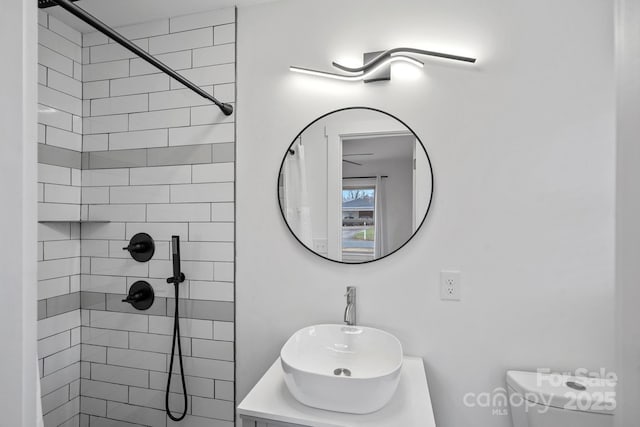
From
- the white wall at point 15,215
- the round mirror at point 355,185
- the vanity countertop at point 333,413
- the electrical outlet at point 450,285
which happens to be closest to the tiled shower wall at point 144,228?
the round mirror at point 355,185

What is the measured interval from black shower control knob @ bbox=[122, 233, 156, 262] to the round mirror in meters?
0.75

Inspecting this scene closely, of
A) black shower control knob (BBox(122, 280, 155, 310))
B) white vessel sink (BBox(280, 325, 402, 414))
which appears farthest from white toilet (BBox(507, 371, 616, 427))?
black shower control knob (BBox(122, 280, 155, 310))

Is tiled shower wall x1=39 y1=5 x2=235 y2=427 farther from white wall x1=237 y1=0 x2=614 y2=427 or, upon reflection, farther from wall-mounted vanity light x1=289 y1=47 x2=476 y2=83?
wall-mounted vanity light x1=289 y1=47 x2=476 y2=83

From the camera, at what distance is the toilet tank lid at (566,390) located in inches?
45.2

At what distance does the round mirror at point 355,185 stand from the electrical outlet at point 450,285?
0.23 meters

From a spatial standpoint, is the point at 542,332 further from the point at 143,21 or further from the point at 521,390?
the point at 143,21

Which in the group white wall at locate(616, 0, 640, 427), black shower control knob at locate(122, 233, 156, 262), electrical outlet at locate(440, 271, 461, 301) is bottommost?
electrical outlet at locate(440, 271, 461, 301)

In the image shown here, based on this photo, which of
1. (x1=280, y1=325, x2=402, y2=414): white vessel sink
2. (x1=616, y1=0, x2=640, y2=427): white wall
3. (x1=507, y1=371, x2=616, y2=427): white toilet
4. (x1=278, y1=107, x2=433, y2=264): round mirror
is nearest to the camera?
(x1=616, y1=0, x2=640, y2=427): white wall

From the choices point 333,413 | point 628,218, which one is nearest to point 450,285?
point 333,413

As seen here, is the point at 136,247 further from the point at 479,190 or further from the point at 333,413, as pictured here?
the point at 479,190

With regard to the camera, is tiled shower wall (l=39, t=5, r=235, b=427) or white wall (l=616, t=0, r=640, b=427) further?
tiled shower wall (l=39, t=5, r=235, b=427)

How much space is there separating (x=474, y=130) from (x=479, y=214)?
36cm

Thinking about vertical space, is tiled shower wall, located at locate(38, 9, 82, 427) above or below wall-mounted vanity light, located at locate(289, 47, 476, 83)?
below

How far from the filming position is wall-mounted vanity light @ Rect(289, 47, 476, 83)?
1431 mm
